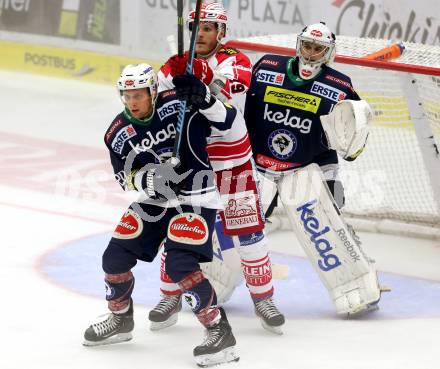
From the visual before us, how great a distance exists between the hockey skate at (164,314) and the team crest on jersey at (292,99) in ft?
3.69

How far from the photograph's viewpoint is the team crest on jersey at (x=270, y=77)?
5598 mm

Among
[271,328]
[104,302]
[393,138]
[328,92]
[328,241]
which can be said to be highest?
[328,92]

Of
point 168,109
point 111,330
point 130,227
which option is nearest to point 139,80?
point 168,109

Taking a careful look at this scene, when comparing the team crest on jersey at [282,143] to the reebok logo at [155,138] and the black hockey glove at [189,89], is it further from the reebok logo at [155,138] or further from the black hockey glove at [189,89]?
the black hockey glove at [189,89]

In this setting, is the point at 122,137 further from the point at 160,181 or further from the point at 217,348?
the point at 217,348

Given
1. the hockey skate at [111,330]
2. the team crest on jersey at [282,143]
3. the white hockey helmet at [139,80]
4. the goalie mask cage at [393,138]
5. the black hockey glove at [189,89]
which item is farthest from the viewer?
the goalie mask cage at [393,138]

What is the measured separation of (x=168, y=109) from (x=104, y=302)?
121 centimetres

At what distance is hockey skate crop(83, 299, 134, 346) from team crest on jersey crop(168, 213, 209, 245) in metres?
0.47

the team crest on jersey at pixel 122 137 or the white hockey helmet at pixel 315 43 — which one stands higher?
the white hockey helmet at pixel 315 43

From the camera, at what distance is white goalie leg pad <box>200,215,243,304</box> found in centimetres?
546

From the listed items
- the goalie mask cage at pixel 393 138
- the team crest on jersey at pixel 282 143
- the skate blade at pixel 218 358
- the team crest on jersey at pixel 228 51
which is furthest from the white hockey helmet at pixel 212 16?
the skate blade at pixel 218 358

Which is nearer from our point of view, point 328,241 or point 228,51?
point 228,51

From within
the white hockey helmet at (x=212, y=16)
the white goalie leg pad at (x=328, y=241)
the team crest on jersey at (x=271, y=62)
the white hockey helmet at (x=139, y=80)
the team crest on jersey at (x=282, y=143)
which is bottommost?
the white goalie leg pad at (x=328, y=241)

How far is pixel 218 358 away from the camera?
4648mm
